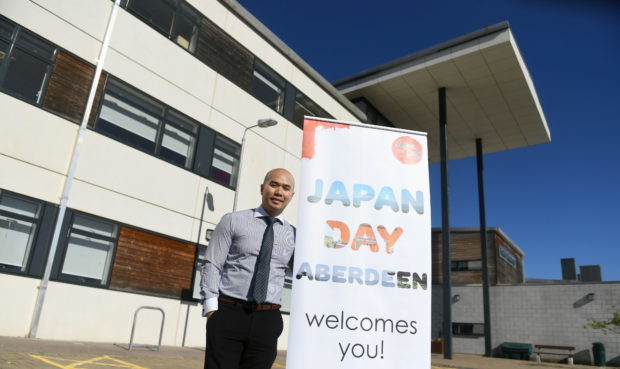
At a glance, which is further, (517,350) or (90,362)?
(517,350)

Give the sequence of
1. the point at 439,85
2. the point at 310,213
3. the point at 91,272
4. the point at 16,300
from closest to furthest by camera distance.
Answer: the point at 310,213, the point at 16,300, the point at 91,272, the point at 439,85

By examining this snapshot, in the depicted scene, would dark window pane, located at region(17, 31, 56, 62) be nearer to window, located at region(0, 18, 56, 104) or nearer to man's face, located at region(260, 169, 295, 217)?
window, located at region(0, 18, 56, 104)

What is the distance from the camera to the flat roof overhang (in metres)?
19.0

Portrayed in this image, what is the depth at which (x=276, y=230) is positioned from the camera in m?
2.92

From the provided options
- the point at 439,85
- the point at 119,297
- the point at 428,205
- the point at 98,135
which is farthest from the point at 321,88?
the point at 428,205

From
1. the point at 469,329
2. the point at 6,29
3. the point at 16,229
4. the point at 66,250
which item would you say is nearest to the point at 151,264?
the point at 66,250

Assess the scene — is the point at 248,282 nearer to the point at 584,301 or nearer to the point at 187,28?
the point at 187,28

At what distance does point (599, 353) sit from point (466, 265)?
33.0 ft

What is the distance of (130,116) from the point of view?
11570 millimetres

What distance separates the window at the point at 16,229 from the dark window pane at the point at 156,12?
19.6ft

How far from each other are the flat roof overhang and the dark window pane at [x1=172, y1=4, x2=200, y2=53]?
10173 mm

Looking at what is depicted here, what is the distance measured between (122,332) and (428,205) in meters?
9.64

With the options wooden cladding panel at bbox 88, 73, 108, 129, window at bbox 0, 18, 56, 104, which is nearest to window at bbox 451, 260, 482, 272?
wooden cladding panel at bbox 88, 73, 108, 129

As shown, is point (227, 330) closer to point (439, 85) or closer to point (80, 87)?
point (80, 87)
